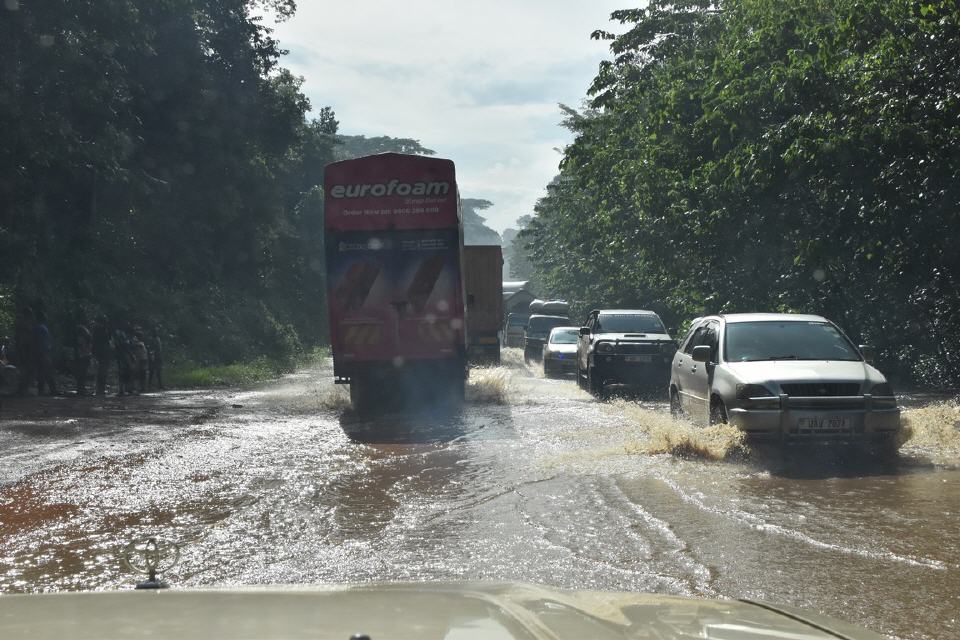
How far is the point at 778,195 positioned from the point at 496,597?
20.9 metres

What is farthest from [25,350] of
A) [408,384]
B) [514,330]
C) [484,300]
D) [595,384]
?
[514,330]

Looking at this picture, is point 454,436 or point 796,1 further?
point 796,1

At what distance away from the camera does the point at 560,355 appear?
2970 cm

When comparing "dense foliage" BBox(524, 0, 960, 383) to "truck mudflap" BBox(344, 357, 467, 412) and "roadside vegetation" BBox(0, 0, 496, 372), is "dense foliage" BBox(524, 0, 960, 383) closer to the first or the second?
"truck mudflap" BBox(344, 357, 467, 412)

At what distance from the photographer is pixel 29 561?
6738mm

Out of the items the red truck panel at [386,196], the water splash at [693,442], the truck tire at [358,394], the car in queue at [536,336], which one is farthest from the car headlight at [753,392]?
the car in queue at [536,336]

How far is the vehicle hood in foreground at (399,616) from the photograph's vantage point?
2.07 metres

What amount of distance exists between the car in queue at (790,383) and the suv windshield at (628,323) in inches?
375

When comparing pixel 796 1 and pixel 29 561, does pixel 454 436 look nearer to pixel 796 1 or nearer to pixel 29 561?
pixel 29 561

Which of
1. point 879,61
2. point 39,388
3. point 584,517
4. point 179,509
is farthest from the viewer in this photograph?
point 39,388

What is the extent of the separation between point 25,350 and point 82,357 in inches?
53.8

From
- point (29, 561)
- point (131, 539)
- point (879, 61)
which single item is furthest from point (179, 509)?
point (879, 61)

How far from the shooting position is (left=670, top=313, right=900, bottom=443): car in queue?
10.5 meters

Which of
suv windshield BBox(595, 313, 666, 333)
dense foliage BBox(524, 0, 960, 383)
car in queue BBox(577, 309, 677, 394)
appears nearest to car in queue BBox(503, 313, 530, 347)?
dense foliage BBox(524, 0, 960, 383)
